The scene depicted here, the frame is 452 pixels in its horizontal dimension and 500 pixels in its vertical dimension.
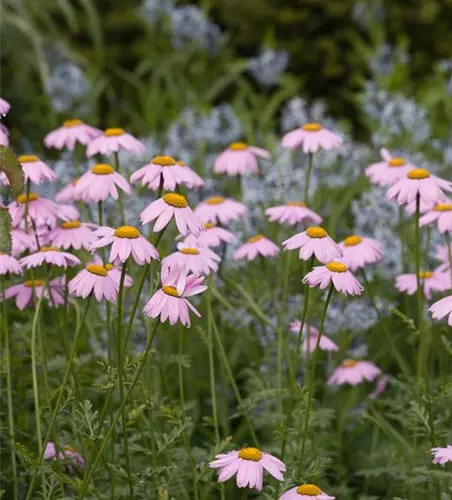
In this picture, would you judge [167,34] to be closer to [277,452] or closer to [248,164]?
[248,164]

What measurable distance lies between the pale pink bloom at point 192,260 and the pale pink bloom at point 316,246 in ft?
0.56

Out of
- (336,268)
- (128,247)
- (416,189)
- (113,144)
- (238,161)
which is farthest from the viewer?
(238,161)

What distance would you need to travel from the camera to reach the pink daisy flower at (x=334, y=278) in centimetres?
188

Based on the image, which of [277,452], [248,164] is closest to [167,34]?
[248,164]

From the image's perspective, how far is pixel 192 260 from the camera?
6.77 ft

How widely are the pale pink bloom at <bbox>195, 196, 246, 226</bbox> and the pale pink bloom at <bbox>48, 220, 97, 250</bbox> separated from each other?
36 cm

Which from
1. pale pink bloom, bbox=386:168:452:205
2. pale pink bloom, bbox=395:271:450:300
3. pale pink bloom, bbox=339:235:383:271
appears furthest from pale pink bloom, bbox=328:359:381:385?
pale pink bloom, bbox=386:168:452:205

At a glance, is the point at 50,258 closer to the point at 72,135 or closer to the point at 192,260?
the point at 192,260

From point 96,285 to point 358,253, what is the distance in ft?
2.39

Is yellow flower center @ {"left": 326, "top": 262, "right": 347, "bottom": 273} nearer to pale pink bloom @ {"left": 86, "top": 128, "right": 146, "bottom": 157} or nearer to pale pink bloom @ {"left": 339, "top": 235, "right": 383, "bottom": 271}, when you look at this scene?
pale pink bloom @ {"left": 339, "top": 235, "right": 383, "bottom": 271}

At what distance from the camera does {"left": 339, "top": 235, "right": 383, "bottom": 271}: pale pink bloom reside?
2.39 m

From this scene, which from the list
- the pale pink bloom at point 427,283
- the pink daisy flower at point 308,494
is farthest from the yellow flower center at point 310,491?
the pale pink bloom at point 427,283

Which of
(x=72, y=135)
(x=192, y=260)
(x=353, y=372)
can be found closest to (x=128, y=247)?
(x=192, y=260)

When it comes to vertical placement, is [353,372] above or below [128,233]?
above
